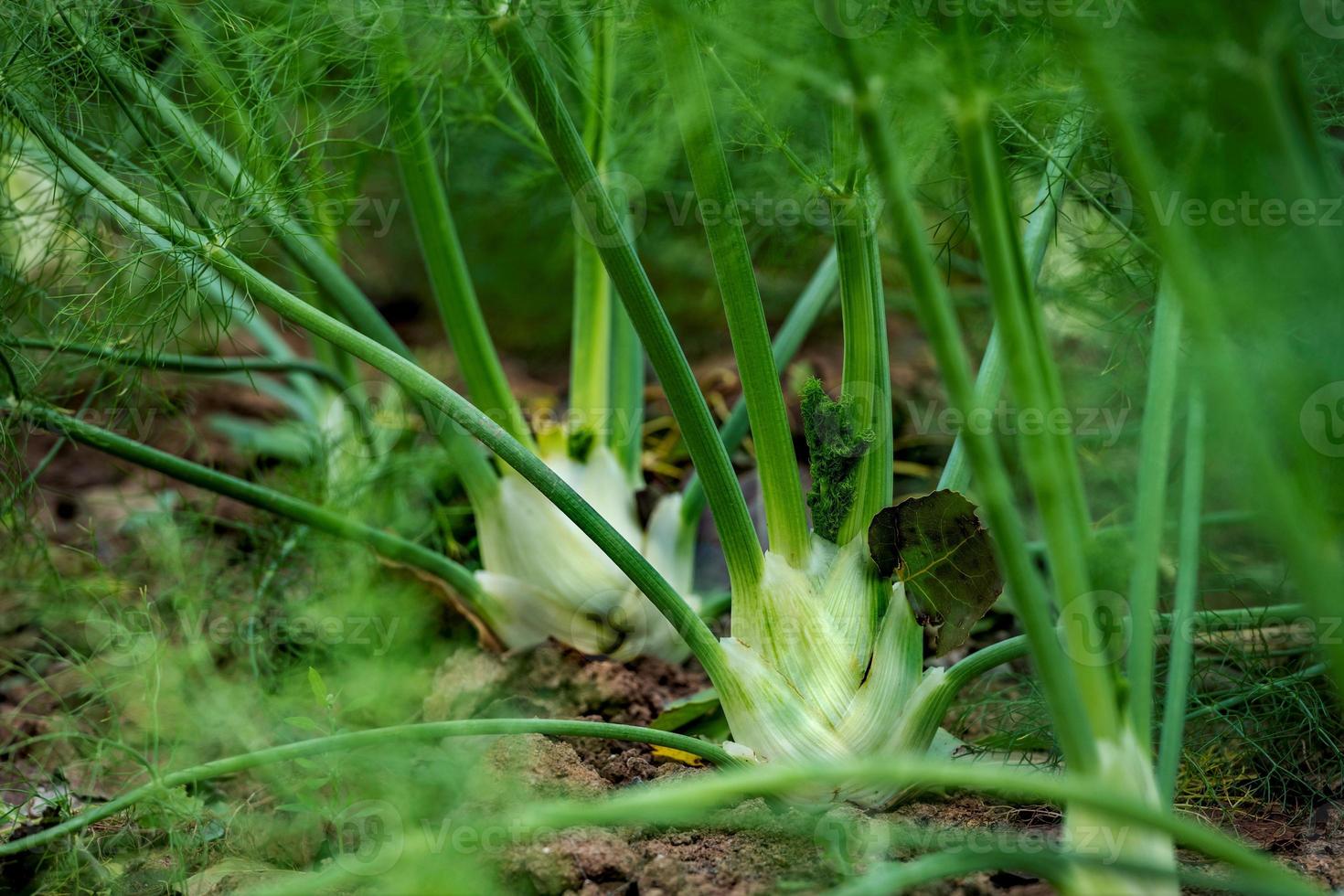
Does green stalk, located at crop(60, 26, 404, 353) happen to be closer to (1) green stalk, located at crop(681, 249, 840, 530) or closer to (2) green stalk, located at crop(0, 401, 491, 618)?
(2) green stalk, located at crop(0, 401, 491, 618)

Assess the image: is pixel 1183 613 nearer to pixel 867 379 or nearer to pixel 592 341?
pixel 867 379

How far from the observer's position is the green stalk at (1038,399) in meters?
0.60

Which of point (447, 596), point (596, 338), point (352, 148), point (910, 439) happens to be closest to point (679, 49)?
point (596, 338)

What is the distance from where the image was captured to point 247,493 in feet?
3.53

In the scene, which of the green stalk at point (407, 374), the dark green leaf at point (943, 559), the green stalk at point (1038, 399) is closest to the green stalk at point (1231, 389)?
the green stalk at point (1038, 399)

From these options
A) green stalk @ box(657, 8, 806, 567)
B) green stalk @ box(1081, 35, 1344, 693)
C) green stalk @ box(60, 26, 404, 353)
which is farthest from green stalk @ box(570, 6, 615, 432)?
green stalk @ box(1081, 35, 1344, 693)

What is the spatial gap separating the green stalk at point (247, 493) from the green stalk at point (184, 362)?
0.07 meters

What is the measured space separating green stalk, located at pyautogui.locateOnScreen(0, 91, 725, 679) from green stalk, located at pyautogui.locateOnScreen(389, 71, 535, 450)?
306 mm

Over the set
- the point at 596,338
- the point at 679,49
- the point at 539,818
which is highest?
the point at 679,49

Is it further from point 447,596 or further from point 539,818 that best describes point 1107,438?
point 539,818

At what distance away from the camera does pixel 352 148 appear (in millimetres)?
1629

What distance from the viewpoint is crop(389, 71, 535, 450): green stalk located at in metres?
1.15

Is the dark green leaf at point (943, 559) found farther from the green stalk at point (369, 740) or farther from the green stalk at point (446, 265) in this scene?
the green stalk at point (446, 265)

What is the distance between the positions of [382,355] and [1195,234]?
0.62 meters
